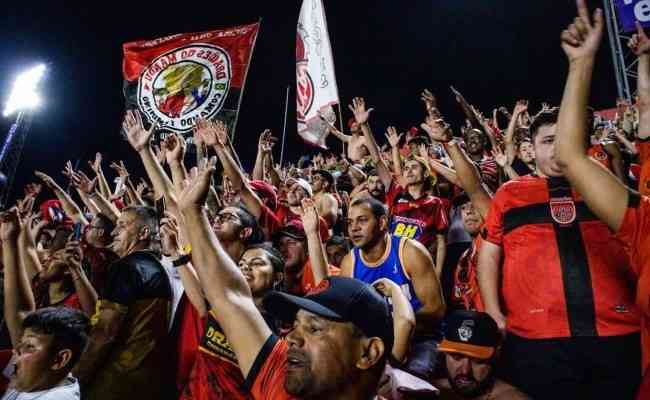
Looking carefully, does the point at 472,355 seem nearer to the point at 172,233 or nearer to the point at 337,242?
the point at 172,233

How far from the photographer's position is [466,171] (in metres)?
4.21

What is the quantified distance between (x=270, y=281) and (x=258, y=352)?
144cm

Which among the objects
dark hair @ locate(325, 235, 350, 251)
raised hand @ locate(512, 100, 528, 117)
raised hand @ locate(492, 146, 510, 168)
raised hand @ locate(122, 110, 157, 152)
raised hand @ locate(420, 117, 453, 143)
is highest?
raised hand @ locate(122, 110, 157, 152)

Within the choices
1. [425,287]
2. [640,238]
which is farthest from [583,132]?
[425,287]

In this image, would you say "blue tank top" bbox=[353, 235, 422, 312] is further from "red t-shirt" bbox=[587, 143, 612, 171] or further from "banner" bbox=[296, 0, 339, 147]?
"banner" bbox=[296, 0, 339, 147]

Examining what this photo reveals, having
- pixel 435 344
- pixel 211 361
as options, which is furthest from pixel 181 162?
pixel 435 344

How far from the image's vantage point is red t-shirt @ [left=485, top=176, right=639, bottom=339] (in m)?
2.86

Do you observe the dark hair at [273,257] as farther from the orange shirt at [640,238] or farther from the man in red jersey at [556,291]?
the orange shirt at [640,238]

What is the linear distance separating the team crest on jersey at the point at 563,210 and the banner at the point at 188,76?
5080 millimetres

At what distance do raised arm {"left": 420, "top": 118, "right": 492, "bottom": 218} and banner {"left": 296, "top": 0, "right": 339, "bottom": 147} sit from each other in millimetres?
5599

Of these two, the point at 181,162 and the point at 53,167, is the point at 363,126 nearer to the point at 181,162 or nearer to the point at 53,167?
the point at 181,162

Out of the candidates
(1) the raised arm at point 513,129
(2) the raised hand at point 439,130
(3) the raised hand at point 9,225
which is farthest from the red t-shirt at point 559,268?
(1) the raised arm at point 513,129

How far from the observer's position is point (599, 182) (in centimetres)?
247

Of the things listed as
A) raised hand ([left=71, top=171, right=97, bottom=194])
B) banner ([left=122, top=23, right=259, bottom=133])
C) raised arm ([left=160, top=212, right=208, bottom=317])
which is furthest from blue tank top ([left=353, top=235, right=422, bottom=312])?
raised hand ([left=71, top=171, right=97, bottom=194])
